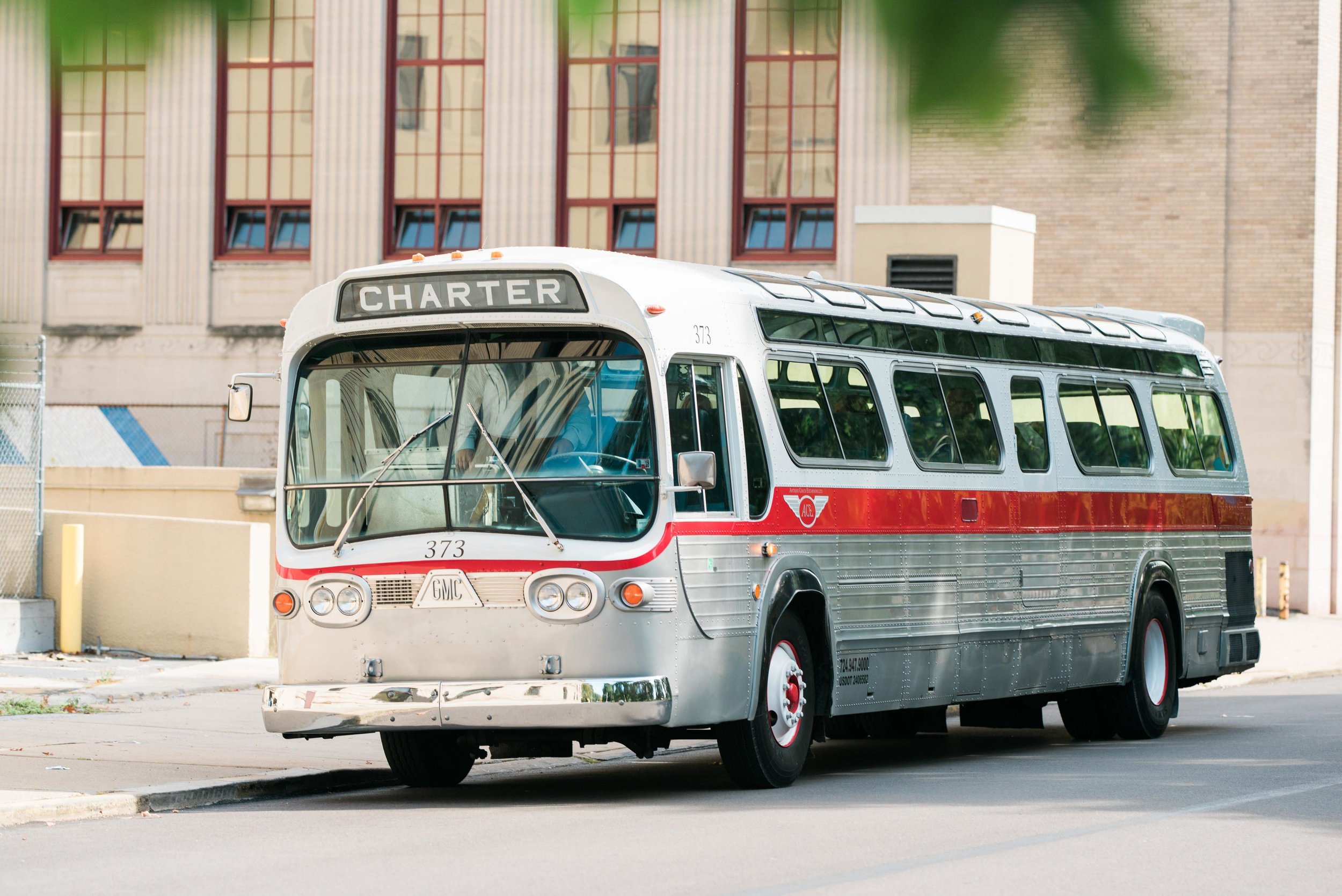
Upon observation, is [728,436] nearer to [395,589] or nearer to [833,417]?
[833,417]

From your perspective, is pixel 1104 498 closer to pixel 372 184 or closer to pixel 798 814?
pixel 798 814

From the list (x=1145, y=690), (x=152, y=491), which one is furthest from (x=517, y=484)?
(x=152, y=491)

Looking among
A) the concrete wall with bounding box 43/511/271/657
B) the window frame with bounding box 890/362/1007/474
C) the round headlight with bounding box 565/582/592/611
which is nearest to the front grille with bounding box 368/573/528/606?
the round headlight with bounding box 565/582/592/611

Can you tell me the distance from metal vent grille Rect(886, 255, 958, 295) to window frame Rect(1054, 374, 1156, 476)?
10.2 metres

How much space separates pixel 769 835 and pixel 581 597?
6.01 feet

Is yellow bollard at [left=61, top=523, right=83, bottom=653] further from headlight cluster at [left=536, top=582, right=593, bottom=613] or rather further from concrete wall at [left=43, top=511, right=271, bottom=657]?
headlight cluster at [left=536, top=582, right=593, bottom=613]

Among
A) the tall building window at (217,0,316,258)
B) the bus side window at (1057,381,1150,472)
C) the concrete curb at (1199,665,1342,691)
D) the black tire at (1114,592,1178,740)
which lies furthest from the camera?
the concrete curb at (1199,665,1342,691)

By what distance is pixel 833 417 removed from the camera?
12.5 meters

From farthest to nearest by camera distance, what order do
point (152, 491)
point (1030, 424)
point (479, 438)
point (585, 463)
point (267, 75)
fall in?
1. point (152, 491)
2. point (1030, 424)
3. point (479, 438)
4. point (585, 463)
5. point (267, 75)

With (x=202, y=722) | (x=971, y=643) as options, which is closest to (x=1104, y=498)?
(x=971, y=643)

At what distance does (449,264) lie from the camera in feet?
37.7

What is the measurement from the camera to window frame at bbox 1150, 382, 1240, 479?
Answer: 16561 millimetres

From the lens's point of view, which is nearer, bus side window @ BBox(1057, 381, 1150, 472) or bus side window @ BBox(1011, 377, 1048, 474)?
bus side window @ BBox(1011, 377, 1048, 474)

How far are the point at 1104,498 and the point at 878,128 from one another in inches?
510
